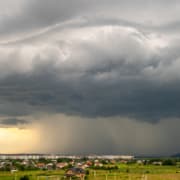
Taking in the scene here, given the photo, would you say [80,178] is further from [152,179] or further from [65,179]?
[152,179]

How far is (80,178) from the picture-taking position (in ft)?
264

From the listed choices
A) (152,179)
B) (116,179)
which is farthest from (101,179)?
(152,179)

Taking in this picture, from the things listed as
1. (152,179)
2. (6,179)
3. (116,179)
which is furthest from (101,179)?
(6,179)

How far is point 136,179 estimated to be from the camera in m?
78.4

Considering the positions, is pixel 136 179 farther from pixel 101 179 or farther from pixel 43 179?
pixel 43 179

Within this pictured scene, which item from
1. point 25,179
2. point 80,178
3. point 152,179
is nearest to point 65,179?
point 80,178

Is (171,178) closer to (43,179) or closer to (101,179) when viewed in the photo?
(101,179)

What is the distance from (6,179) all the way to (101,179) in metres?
18.0

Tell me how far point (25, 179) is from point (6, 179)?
8.27 m

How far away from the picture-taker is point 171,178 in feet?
268

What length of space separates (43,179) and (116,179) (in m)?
13.1

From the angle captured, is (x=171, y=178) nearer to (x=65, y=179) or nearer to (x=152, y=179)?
(x=152, y=179)

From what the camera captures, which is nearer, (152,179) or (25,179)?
(25,179)

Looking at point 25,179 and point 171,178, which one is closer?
point 25,179
